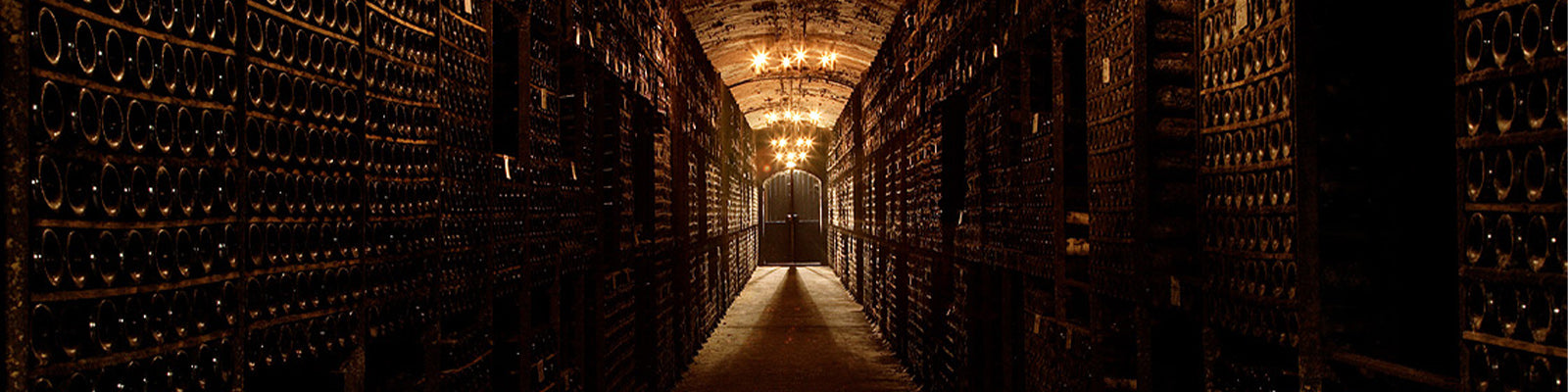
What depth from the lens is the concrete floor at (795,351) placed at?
28.4 ft

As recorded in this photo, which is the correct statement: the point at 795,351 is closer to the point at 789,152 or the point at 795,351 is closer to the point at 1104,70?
the point at 1104,70

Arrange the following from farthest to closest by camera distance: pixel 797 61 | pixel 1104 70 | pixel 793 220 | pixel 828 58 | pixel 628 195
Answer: pixel 793 220 < pixel 797 61 < pixel 828 58 < pixel 628 195 < pixel 1104 70

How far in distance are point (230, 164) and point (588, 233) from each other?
Result: 142 inches

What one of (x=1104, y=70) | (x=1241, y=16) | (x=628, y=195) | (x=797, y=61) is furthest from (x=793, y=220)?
(x=1241, y=16)

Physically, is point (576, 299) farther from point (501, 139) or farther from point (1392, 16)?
point (1392, 16)

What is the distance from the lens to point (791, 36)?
37.0 feet

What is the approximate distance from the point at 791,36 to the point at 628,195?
5.23 metres

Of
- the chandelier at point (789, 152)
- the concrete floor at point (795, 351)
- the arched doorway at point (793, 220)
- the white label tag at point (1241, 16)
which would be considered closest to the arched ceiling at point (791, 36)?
the concrete floor at point (795, 351)

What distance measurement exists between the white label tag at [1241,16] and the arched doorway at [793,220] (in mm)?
22401

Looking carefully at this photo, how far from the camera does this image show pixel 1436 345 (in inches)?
99.4

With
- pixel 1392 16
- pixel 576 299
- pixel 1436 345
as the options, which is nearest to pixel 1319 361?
pixel 1436 345

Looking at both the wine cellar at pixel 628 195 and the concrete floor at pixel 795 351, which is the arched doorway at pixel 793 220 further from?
the wine cellar at pixel 628 195

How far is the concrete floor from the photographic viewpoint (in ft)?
28.4

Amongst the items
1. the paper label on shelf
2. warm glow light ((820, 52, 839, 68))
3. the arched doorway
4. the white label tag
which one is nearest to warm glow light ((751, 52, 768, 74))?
warm glow light ((820, 52, 839, 68))
